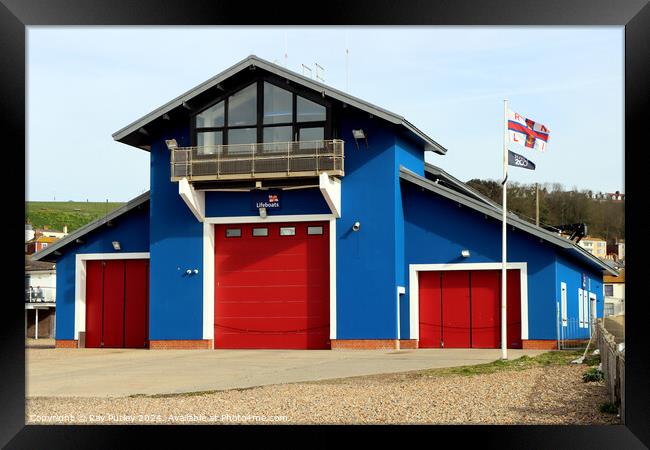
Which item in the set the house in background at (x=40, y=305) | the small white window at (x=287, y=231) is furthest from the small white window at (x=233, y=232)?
the house in background at (x=40, y=305)

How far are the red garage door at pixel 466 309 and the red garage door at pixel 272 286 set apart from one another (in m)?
2.60

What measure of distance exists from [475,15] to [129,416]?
20.4 feet

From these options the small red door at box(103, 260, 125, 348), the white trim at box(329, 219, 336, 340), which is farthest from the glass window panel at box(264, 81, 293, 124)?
the small red door at box(103, 260, 125, 348)

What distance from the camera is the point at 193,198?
24797mm

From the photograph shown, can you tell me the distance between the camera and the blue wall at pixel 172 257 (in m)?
25.4

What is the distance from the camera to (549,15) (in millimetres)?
8984

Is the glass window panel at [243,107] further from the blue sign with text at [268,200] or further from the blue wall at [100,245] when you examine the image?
the blue wall at [100,245]

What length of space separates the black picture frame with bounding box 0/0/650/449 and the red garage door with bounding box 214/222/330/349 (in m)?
15.7

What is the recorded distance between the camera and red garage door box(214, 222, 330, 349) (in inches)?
974

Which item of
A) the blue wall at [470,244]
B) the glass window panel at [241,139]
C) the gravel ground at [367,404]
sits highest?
the glass window panel at [241,139]

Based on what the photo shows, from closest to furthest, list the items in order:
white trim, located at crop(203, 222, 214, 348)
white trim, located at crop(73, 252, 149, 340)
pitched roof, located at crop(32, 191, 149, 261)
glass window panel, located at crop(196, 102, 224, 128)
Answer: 1. glass window panel, located at crop(196, 102, 224, 128)
2. white trim, located at crop(203, 222, 214, 348)
3. pitched roof, located at crop(32, 191, 149, 261)
4. white trim, located at crop(73, 252, 149, 340)

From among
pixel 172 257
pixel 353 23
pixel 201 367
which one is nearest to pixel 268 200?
pixel 172 257

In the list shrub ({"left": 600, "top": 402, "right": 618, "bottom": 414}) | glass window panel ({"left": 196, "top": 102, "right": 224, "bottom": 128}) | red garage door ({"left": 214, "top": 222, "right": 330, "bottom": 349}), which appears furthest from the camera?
glass window panel ({"left": 196, "top": 102, "right": 224, "bottom": 128})

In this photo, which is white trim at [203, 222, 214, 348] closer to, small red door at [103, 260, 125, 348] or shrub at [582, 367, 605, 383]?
small red door at [103, 260, 125, 348]
